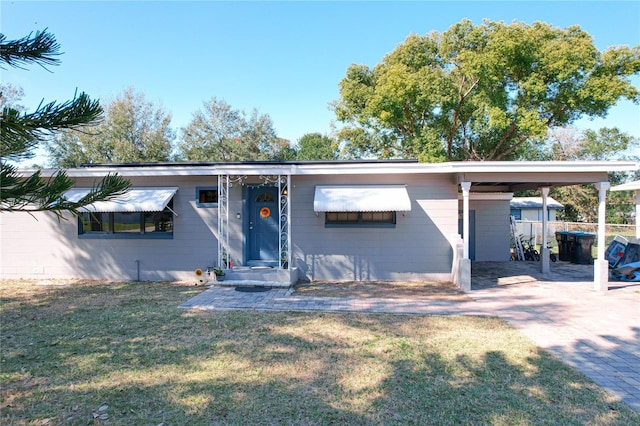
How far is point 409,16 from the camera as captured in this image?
1562cm

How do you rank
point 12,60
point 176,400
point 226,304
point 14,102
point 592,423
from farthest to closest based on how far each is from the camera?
point 14,102, point 226,304, point 176,400, point 592,423, point 12,60

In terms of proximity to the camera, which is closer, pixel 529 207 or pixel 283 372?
pixel 283 372

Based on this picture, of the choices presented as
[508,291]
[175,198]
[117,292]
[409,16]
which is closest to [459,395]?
[508,291]

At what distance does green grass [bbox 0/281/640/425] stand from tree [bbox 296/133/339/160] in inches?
1250

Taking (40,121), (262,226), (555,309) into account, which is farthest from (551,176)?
(40,121)

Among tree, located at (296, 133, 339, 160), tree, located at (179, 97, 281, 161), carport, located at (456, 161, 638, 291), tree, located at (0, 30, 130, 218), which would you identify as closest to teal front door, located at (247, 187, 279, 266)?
carport, located at (456, 161, 638, 291)

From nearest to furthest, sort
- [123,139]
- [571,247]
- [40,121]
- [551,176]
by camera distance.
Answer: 1. [40,121]
2. [551,176]
3. [571,247]
4. [123,139]

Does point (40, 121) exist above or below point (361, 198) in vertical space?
above

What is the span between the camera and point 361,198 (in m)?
8.62

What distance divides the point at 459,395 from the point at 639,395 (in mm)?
1926

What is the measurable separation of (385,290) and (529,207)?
16297mm

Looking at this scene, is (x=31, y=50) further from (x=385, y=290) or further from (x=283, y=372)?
(x=385, y=290)

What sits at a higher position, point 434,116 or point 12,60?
point 434,116

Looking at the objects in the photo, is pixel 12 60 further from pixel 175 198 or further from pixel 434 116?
pixel 434 116
